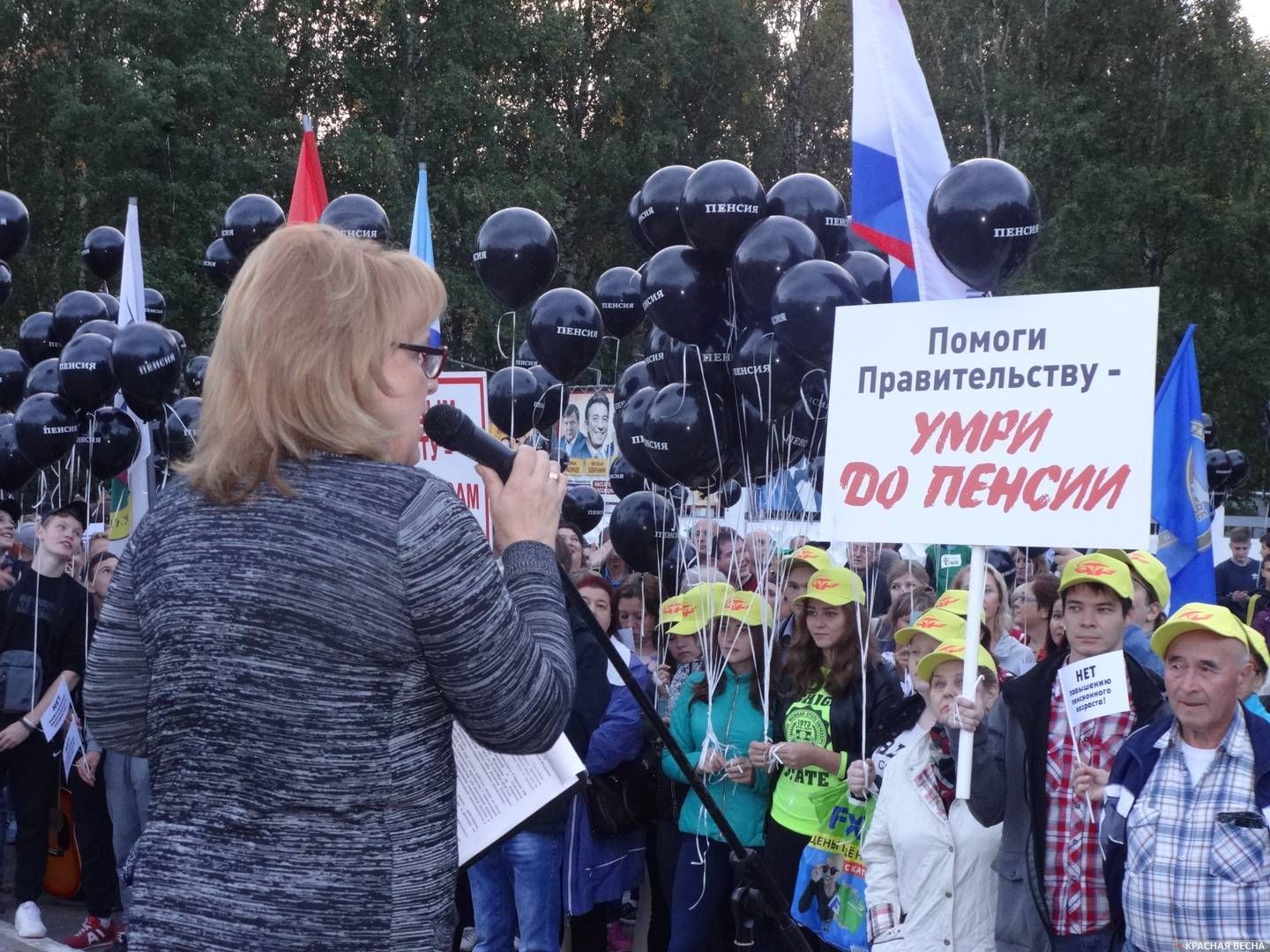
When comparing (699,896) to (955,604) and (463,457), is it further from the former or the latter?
(463,457)

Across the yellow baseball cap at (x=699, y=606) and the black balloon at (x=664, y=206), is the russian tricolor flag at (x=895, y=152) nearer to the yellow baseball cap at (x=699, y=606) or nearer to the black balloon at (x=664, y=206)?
the black balloon at (x=664, y=206)

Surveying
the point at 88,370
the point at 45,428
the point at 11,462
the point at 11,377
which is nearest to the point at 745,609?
the point at 88,370

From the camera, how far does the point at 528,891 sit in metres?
5.73

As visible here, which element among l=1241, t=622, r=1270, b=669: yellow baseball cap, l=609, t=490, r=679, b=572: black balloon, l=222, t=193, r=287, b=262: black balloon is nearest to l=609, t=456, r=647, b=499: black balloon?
l=609, t=490, r=679, b=572: black balloon

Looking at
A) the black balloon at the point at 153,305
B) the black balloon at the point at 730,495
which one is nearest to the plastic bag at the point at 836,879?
the black balloon at the point at 730,495

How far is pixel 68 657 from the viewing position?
24.1 feet

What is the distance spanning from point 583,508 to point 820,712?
546 cm

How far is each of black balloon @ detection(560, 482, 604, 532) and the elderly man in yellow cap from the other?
22.0 ft

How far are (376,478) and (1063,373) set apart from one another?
2.54 m

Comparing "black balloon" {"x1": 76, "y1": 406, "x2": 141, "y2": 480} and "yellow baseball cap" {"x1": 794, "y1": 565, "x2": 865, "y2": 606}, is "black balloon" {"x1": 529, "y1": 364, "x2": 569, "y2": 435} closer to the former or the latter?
"black balloon" {"x1": 76, "y1": 406, "x2": 141, "y2": 480}

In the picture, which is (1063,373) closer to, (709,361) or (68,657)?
(709,361)

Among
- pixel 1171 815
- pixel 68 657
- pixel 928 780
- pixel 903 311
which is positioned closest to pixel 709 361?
pixel 903 311

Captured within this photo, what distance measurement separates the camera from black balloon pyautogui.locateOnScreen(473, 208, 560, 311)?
6.53 metres

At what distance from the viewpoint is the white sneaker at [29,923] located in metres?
6.84
